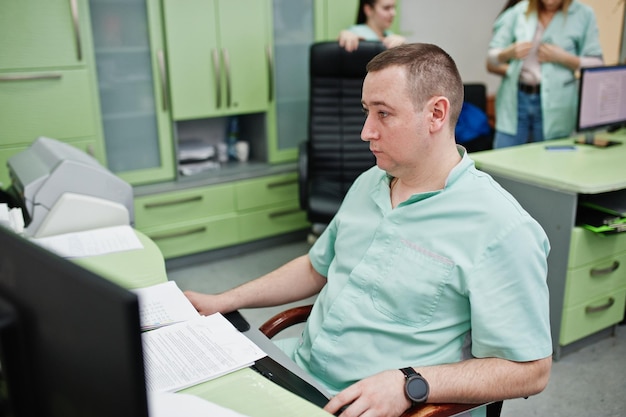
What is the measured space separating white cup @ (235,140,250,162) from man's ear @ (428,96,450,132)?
2.55m

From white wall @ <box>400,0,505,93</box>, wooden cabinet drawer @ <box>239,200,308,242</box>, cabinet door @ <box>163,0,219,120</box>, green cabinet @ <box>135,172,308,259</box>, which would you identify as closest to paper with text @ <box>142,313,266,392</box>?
green cabinet @ <box>135,172,308,259</box>

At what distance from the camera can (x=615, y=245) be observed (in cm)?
240

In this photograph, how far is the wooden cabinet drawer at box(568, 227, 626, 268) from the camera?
7.39ft

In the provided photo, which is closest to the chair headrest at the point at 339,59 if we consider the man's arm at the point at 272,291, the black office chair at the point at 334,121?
the black office chair at the point at 334,121

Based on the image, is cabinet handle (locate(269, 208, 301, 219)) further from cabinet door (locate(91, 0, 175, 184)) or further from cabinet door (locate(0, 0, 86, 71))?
cabinet door (locate(0, 0, 86, 71))

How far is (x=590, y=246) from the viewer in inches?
90.5

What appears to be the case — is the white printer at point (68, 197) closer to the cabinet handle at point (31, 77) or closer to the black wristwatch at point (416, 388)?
the cabinet handle at point (31, 77)

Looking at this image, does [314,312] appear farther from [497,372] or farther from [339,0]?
[339,0]

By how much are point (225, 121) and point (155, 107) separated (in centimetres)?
70

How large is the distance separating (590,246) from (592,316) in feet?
1.10

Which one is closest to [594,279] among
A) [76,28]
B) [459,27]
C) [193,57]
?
[193,57]

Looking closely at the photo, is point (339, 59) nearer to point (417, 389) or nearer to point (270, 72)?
point (270, 72)

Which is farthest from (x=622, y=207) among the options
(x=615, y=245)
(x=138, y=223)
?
(x=138, y=223)

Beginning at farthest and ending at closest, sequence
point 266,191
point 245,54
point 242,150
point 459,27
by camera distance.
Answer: point 459,27 < point 242,150 < point 266,191 < point 245,54
